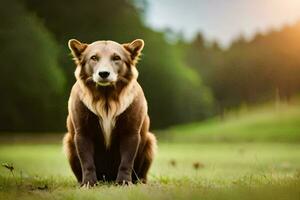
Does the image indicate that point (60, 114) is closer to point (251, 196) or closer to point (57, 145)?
point (57, 145)

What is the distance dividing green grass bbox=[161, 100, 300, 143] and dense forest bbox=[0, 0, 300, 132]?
0.28 feet

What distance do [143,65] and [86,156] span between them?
2.16m

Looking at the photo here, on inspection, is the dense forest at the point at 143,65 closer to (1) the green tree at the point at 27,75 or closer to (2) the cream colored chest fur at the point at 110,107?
(1) the green tree at the point at 27,75

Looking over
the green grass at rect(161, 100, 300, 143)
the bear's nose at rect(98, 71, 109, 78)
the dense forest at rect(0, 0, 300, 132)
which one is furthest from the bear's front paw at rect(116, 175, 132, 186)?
the green grass at rect(161, 100, 300, 143)

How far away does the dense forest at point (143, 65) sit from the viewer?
5.41m

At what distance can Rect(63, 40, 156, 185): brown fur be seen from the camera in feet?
13.0

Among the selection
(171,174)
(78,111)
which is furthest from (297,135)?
(78,111)

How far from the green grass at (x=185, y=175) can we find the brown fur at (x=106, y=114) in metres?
0.15

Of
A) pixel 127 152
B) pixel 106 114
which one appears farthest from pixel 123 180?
pixel 106 114

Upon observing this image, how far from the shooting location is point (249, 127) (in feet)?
19.9

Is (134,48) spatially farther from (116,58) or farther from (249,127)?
(249,127)

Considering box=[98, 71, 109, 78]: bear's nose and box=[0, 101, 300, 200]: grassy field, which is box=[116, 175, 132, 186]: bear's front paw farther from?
box=[98, 71, 109, 78]: bear's nose

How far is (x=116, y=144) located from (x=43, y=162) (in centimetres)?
149

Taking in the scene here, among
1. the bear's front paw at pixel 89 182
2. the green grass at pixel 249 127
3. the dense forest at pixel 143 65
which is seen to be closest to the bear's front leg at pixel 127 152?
the bear's front paw at pixel 89 182
